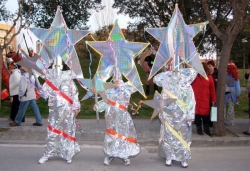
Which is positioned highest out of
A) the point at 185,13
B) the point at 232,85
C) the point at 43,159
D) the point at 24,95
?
the point at 185,13

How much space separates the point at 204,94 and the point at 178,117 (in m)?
1.76

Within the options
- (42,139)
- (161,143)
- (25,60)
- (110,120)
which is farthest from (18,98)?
(161,143)

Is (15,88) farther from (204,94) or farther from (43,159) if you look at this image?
(204,94)

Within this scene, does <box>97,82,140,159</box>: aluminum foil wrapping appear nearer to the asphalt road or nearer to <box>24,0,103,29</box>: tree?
the asphalt road

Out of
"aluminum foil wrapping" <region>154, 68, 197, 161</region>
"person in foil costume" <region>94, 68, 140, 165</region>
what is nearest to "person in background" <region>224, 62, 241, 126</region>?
"aluminum foil wrapping" <region>154, 68, 197, 161</region>

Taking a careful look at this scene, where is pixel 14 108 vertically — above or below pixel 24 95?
below

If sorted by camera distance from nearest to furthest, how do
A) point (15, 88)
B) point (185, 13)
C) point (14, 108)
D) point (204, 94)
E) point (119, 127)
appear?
point (119, 127) < point (204, 94) < point (15, 88) < point (14, 108) < point (185, 13)

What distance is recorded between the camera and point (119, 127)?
5.40 m

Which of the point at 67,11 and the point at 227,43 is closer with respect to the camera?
the point at 227,43

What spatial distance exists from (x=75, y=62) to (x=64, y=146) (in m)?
1.40

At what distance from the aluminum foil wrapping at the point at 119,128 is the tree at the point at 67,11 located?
9.24m

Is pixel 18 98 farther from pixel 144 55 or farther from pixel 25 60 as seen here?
pixel 144 55

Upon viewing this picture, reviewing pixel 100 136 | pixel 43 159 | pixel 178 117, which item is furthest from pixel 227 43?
pixel 43 159

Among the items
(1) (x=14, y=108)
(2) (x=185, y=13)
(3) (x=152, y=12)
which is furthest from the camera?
(3) (x=152, y=12)
